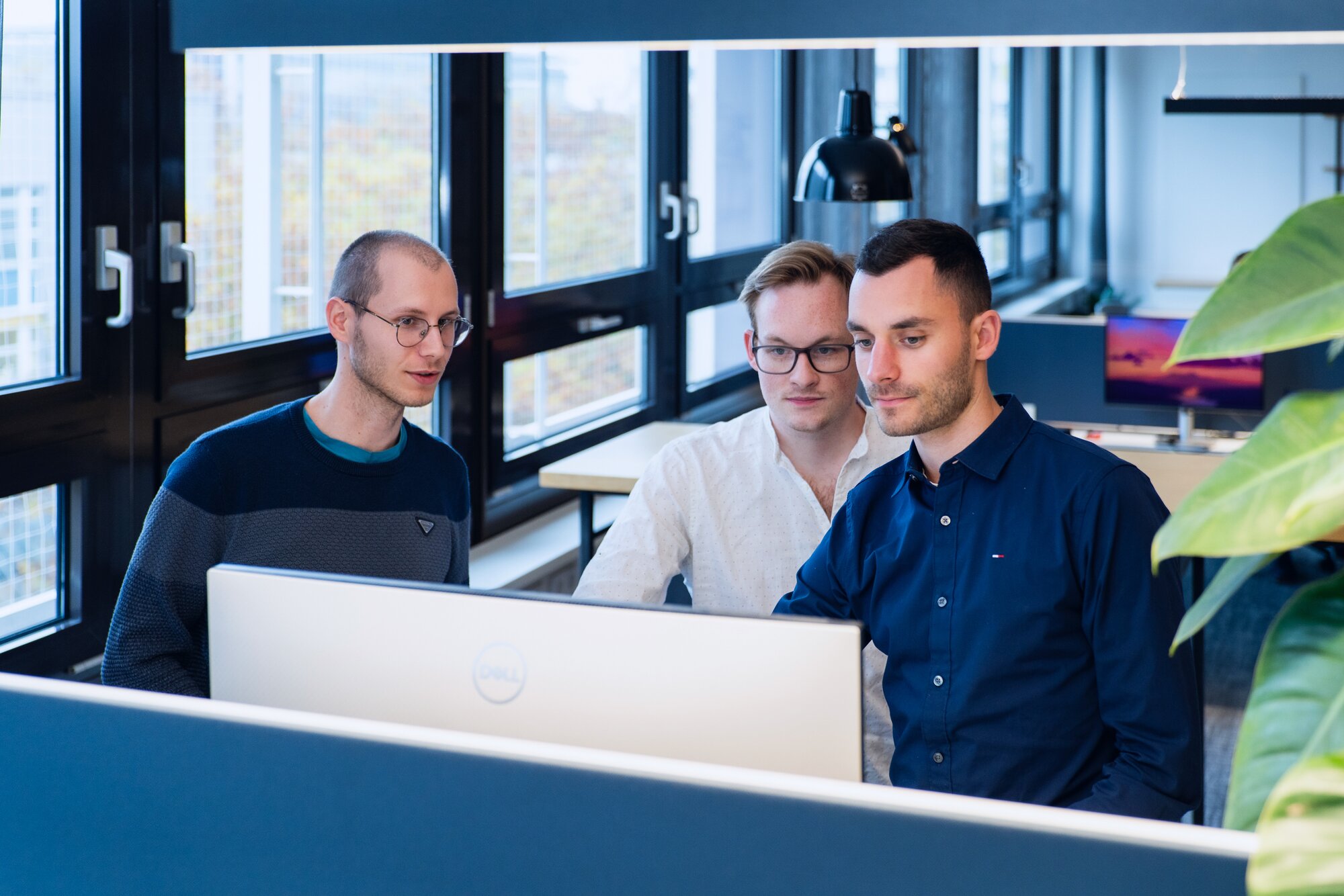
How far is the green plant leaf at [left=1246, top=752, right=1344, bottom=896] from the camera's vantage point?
53 centimetres

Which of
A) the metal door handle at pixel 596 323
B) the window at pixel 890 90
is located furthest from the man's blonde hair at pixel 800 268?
the window at pixel 890 90

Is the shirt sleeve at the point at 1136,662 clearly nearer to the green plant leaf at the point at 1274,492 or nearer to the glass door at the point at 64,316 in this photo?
the green plant leaf at the point at 1274,492

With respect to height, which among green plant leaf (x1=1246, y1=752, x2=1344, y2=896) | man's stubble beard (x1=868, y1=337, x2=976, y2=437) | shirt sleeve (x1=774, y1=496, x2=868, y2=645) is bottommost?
shirt sleeve (x1=774, y1=496, x2=868, y2=645)

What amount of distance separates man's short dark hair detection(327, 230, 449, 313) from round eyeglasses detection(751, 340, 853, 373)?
0.51 meters

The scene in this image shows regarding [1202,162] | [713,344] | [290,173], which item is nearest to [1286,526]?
[290,173]

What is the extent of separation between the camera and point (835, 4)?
4.53ft

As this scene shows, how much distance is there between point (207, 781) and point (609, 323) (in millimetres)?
3549

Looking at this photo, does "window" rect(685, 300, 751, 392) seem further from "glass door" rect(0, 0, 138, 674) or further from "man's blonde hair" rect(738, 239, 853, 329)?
"man's blonde hair" rect(738, 239, 853, 329)

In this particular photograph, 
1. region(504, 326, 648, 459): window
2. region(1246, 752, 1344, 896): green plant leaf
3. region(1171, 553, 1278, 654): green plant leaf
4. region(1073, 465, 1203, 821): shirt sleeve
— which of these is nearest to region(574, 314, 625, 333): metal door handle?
region(504, 326, 648, 459): window

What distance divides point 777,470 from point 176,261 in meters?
1.34

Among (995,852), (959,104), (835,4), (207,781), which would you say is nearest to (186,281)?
(835,4)

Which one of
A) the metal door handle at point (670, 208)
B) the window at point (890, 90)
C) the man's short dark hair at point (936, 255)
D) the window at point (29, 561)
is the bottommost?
the window at point (29, 561)

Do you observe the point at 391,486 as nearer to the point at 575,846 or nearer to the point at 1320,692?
the point at 575,846

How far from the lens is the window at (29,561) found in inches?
96.9
